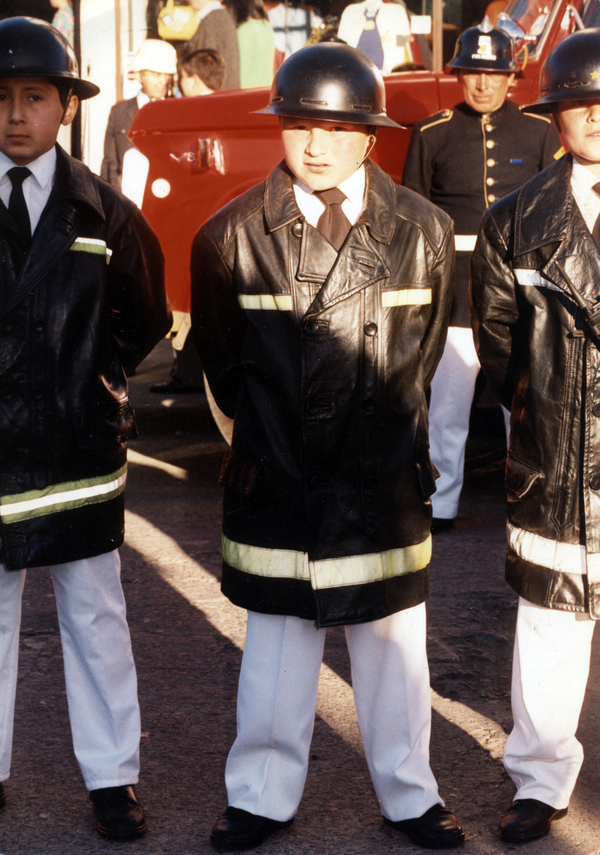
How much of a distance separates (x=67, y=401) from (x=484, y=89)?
2959mm

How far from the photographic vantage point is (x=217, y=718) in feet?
10.7

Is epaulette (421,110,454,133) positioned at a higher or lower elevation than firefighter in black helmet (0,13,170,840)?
higher

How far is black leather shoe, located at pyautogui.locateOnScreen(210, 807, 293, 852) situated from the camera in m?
2.55

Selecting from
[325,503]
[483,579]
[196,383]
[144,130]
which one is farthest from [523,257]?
[196,383]

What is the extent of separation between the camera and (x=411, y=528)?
100 inches

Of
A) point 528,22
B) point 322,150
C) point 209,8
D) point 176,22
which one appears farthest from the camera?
point 176,22

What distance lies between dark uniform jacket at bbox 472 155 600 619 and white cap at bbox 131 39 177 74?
210 inches

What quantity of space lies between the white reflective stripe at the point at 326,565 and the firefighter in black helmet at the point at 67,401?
0.36 m

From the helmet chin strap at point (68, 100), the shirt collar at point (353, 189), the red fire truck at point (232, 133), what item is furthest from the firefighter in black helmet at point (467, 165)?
the helmet chin strap at point (68, 100)

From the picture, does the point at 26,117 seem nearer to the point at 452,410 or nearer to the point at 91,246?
the point at 91,246

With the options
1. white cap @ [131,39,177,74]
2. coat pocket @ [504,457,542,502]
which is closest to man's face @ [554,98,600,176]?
coat pocket @ [504,457,542,502]

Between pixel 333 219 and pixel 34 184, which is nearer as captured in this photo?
pixel 333 219

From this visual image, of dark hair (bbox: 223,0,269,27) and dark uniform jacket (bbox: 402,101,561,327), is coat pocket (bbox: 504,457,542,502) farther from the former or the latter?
dark hair (bbox: 223,0,269,27)

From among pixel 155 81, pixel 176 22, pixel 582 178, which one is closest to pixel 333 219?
pixel 582 178
